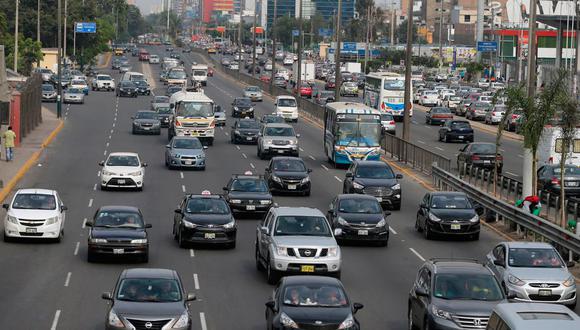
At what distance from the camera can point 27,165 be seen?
53.2 meters

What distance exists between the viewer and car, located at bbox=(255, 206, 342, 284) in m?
27.5

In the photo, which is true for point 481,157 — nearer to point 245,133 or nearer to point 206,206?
point 245,133

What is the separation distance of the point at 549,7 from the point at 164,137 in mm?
49638

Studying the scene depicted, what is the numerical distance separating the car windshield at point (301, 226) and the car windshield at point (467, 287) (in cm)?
717

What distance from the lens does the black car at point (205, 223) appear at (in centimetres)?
3262

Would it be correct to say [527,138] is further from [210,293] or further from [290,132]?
[290,132]

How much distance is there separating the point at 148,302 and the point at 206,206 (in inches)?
479

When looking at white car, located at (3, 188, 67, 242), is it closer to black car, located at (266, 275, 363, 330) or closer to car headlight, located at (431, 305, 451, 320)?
black car, located at (266, 275, 363, 330)

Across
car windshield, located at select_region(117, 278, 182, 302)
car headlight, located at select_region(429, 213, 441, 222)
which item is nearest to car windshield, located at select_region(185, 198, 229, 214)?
car headlight, located at select_region(429, 213, 441, 222)

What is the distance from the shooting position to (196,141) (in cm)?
5403

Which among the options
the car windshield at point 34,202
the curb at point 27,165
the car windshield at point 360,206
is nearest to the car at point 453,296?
the car windshield at point 360,206

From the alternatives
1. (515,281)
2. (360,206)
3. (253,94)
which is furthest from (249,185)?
(253,94)

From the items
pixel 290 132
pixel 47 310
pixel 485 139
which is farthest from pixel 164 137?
pixel 47 310

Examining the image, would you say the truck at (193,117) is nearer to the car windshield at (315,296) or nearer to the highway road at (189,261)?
the highway road at (189,261)
